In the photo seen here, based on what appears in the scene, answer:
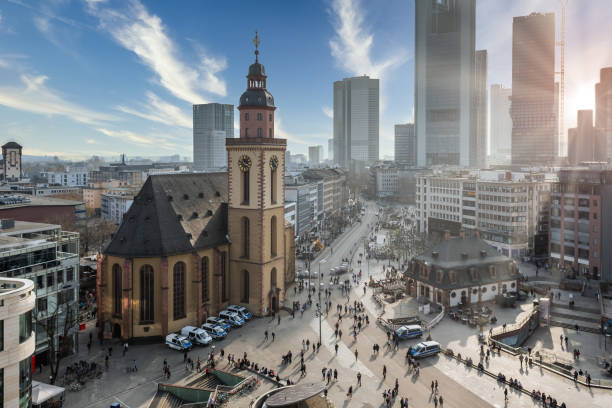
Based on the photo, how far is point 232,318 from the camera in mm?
52438

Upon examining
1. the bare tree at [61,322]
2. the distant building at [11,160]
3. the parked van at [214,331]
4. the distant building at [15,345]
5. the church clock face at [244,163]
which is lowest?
the parked van at [214,331]

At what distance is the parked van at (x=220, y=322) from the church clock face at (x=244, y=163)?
1800 centimetres

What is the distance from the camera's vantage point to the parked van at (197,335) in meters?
46.3

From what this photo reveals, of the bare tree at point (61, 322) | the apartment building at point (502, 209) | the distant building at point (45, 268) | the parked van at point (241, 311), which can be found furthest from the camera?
the apartment building at point (502, 209)

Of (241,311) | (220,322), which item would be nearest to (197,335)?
(220,322)

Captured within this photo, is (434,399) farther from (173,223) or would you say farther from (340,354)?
(173,223)

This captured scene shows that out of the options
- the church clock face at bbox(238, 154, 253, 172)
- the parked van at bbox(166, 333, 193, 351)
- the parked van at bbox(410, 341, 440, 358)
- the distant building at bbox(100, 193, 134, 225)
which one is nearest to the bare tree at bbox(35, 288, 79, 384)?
the parked van at bbox(166, 333, 193, 351)

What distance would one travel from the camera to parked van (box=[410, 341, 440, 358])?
44.4 m

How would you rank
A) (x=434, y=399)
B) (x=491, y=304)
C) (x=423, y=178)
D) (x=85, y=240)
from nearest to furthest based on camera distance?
(x=434, y=399) < (x=491, y=304) < (x=85, y=240) < (x=423, y=178)

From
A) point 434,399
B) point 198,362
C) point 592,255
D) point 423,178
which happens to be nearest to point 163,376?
point 198,362

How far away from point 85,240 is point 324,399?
2932 inches

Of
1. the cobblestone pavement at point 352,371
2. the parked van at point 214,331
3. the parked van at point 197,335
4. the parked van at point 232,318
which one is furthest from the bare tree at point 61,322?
the parked van at point 232,318

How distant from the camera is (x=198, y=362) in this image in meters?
41.6

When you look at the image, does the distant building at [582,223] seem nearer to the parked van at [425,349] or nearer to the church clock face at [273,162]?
the parked van at [425,349]
